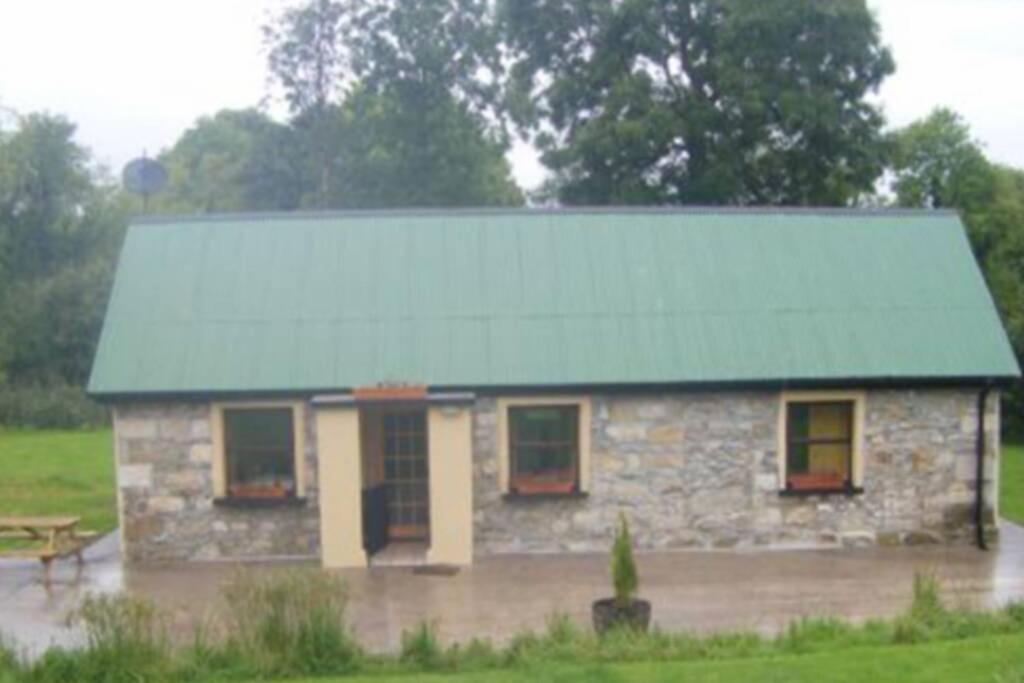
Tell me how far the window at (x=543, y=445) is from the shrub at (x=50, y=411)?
1857cm

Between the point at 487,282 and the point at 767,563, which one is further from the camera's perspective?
the point at 487,282

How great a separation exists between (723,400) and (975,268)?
445 centimetres

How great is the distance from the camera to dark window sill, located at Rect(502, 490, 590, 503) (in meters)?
15.3

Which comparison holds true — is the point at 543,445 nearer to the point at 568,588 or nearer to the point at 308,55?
the point at 568,588

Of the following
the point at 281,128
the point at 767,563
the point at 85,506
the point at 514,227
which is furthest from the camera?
the point at 281,128

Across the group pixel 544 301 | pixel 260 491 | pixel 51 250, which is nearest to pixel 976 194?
pixel 544 301

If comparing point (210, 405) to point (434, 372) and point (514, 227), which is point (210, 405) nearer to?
point (434, 372)

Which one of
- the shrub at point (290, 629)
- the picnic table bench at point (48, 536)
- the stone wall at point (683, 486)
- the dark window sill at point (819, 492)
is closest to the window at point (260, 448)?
the picnic table bench at point (48, 536)

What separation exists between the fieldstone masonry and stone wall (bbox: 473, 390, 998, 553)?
0.04ft

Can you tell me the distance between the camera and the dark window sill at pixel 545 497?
1527cm

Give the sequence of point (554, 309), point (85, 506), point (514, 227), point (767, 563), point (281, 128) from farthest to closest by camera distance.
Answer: point (281, 128) < point (85, 506) < point (514, 227) < point (554, 309) < point (767, 563)

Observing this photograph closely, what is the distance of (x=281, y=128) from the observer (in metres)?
37.2

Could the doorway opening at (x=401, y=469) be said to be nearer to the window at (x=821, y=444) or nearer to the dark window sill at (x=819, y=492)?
the dark window sill at (x=819, y=492)

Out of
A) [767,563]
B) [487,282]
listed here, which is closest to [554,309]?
[487,282]
